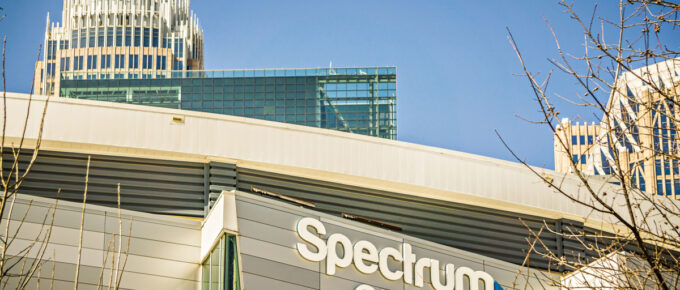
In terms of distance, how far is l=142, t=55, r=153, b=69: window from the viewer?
14400cm

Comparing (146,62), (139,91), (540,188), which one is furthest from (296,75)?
(540,188)

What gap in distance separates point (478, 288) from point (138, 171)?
26.7ft

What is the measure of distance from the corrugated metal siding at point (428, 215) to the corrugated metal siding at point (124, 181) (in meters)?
1.30

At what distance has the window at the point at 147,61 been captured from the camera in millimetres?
144000

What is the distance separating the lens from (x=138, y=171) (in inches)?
925

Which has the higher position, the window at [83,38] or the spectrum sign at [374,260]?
the window at [83,38]

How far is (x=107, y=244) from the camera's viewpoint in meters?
20.4

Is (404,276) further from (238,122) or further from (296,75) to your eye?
(296,75)

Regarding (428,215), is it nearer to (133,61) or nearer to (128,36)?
(133,61)

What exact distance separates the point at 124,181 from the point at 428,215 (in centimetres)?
744

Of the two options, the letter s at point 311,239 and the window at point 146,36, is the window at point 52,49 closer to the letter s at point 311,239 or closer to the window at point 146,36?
the window at point 146,36

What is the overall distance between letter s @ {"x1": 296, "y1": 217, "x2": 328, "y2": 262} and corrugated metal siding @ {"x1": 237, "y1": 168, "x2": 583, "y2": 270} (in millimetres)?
3463

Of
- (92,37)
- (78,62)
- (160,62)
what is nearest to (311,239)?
(160,62)

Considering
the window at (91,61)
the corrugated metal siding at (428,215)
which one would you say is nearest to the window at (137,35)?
the window at (91,61)
